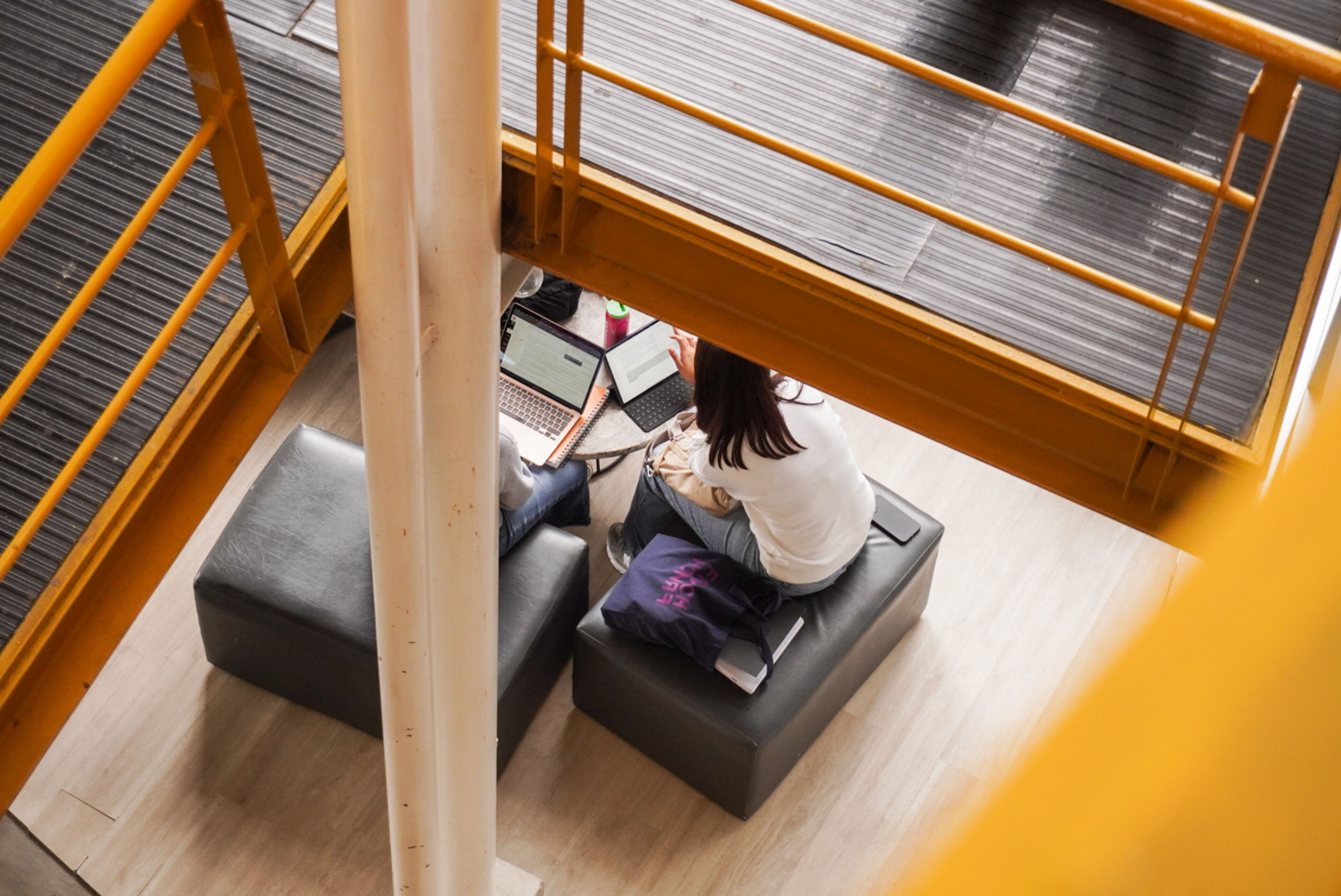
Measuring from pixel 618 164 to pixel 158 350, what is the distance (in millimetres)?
842

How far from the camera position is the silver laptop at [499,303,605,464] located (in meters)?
3.79

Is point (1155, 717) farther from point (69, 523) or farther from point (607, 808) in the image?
point (607, 808)

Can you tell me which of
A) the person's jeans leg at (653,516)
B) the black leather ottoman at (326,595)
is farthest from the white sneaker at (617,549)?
the black leather ottoman at (326,595)

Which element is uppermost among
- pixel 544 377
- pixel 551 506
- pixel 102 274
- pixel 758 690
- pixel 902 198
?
pixel 544 377

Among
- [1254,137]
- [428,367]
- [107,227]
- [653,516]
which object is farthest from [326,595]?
[1254,137]

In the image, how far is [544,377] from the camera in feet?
12.5

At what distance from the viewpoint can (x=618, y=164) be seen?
2.20m

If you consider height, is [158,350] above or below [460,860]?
above

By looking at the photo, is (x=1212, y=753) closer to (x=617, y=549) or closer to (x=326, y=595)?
(x=326, y=595)

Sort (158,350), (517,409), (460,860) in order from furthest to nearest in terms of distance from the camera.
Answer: (517,409), (460,860), (158,350)

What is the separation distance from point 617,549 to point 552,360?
709 mm

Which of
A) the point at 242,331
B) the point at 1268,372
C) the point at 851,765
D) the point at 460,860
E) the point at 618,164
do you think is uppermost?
the point at 1268,372

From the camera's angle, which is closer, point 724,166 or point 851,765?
point 724,166

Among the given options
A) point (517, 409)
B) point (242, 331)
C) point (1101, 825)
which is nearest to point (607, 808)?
point (517, 409)
